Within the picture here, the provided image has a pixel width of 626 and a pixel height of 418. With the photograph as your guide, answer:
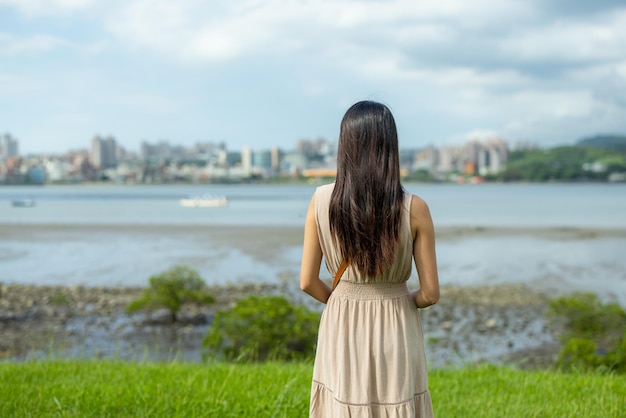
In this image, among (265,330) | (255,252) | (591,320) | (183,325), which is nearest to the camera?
(265,330)

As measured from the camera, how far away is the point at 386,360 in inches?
115

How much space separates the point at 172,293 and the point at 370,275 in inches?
540

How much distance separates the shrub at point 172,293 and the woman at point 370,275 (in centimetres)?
1327

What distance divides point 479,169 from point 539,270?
5801 inches

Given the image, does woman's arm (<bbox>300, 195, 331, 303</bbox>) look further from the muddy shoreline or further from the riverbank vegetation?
the riverbank vegetation

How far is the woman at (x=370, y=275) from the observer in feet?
9.11

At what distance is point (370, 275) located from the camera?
2.90 m

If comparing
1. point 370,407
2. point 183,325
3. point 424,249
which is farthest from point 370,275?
point 183,325

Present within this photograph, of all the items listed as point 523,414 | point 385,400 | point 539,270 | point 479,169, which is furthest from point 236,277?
point 479,169

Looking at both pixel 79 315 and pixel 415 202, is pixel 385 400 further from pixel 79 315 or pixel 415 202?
pixel 79 315

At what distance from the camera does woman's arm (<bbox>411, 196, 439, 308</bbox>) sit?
9.07ft

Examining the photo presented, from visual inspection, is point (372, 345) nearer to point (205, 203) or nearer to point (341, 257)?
point (341, 257)

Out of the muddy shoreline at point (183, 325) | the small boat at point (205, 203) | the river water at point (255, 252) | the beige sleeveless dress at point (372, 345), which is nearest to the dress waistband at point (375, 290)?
the beige sleeveless dress at point (372, 345)

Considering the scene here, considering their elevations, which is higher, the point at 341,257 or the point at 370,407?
the point at 341,257
